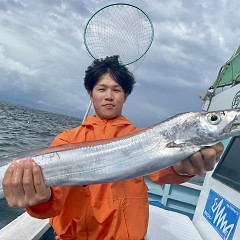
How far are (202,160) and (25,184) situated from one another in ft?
5.61

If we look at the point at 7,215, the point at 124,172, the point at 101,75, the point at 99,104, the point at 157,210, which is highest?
the point at 101,75

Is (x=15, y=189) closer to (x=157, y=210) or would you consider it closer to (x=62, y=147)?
(x=62, y=147)

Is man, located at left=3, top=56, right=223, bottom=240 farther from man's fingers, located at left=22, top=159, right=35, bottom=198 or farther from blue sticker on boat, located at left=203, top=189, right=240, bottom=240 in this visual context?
blue sticker on boat, located at left=203, top=189, right=240, bottom=240

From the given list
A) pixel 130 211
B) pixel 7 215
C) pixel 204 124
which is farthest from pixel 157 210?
pixel 7 215

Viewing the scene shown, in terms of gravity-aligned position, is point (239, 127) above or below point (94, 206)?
above

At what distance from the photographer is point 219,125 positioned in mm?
2740

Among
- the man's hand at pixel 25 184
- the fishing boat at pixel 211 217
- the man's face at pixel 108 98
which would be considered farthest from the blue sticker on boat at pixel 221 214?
the man's hand at pixel 25 184

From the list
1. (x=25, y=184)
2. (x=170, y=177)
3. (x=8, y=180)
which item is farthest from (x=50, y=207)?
(x=170, y=177)

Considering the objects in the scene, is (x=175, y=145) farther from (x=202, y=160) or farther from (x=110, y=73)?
(x=110, y=73)

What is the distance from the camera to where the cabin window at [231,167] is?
4.90m

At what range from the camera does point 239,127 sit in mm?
2666

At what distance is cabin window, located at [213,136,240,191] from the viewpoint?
4.90 m

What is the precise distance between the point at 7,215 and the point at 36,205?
5518 mm

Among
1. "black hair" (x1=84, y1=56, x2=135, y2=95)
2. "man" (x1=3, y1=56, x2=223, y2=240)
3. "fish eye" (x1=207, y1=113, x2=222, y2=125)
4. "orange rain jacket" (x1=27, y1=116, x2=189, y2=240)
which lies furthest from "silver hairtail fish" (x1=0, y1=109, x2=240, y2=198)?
"black hair" (x1=84, y1=56, x2=135, y2=95)
